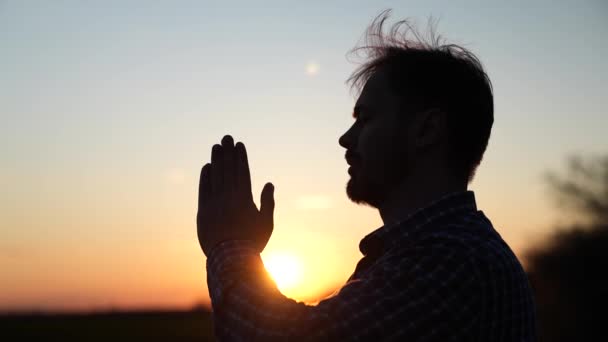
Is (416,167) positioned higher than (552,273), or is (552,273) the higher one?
(552,273)

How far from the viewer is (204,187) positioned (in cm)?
217

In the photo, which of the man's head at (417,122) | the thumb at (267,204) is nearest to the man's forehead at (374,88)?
the man's head at (417,122)

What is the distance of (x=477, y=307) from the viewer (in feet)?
6.18

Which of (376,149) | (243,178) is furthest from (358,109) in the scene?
(243,178)

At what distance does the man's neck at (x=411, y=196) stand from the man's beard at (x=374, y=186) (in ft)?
0.09

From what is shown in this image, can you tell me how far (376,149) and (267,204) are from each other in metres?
0.55

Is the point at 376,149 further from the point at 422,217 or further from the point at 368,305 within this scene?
the point at 368,305

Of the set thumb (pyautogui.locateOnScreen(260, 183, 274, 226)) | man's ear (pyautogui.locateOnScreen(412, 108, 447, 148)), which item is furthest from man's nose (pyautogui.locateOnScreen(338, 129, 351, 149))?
thumb (pyautogui.locateOnScreen(260, 183, 274, 226))

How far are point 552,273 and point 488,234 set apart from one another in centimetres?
2434

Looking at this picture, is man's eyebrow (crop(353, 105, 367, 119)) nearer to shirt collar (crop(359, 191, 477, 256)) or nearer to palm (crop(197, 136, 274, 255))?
shirt collar (crop(359, 191, 477, 256))

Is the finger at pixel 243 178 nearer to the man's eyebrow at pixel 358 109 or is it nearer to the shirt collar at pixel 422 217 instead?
the shirt collar at pixel 422 217

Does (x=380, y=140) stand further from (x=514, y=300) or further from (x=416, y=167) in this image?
(x=514, y=300)

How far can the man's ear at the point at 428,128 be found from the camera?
8.34 feet

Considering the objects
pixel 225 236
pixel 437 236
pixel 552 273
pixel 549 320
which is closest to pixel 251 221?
pixel 225 236
